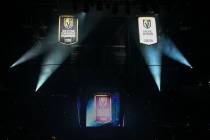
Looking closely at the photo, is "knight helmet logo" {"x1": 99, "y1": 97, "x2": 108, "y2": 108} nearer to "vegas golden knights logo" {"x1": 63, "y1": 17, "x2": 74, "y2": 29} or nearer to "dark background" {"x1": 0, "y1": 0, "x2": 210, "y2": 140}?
"dark background" {"x1": 0, "y1": 0, "x2": 210, "y2": 140}

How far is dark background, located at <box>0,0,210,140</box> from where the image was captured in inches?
457

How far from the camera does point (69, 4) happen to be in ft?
41.5

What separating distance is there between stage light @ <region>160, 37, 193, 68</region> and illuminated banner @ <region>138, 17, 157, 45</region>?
5.45 feet

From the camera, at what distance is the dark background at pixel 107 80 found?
11.6 meters

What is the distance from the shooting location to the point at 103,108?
1109 cm

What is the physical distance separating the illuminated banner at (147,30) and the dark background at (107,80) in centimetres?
65

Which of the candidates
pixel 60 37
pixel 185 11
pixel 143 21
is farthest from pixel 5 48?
pixel 185 11

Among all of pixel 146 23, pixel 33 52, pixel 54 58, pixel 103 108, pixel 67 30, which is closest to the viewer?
pixel 103 108

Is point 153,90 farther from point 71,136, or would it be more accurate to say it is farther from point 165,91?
point 71,136

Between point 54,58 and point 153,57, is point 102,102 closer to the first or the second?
point 153,57

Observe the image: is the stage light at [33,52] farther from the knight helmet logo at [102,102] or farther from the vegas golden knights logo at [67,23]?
the knight helmet logo at [102,102]

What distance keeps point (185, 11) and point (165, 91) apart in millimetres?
3381

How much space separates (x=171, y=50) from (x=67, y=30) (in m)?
4.53

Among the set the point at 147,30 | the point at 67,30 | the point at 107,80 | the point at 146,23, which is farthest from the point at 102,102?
the point at 146,23
